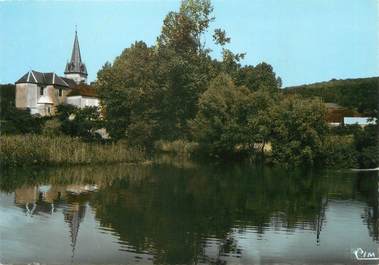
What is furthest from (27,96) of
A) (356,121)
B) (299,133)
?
(356,121)

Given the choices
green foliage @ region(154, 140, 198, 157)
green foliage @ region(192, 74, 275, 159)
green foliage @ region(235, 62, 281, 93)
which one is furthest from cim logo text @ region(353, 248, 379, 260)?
green foliage @ region(235, 62, 281, 93)

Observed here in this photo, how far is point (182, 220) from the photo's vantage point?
10.1 metres

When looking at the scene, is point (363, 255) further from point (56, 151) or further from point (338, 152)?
point (338, 152)

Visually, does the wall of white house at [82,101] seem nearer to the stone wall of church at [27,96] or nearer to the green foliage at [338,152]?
the stone wall of church at [27,96]

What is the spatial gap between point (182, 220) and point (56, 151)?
35.1 feet

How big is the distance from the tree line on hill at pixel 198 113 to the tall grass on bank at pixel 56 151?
1.44 m

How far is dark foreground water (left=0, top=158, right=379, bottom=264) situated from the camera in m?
7.70

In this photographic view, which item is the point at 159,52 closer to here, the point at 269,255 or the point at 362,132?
the point at 362,132

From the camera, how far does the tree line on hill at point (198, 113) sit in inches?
908

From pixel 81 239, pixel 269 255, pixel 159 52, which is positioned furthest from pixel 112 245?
pixel 159 52

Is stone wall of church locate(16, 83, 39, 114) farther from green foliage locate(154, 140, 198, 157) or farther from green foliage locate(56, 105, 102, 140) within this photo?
green foliage locate(154, 140, 198, 157)

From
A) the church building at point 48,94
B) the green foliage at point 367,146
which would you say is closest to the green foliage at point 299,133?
the green foliage at point 367,146

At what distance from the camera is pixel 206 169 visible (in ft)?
71.7

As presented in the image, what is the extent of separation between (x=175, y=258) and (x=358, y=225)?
14.4ft
